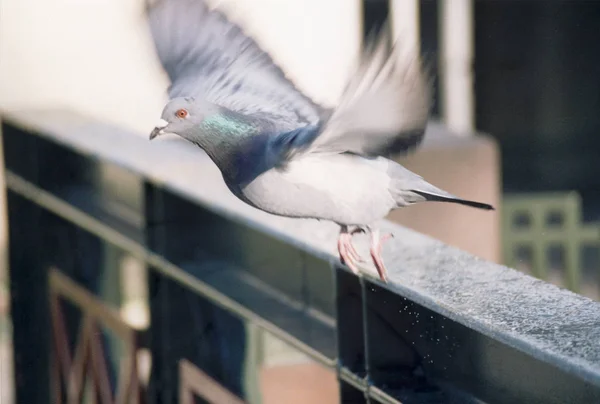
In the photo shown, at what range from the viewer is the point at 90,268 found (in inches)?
58.9

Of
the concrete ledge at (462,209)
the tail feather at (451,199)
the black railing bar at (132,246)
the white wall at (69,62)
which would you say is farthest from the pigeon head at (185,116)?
the white wall at (69,62)

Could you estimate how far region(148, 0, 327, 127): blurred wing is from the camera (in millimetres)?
580

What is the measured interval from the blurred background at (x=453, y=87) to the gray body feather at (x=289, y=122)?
0.01m

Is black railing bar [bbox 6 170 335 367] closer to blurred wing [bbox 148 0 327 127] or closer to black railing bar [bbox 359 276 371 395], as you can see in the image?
black railing bar [bbox 359 276 371 395]

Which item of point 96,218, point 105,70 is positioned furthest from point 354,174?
point 105,70

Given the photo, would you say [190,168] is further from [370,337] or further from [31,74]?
[31,74]

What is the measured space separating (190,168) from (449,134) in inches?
21.4

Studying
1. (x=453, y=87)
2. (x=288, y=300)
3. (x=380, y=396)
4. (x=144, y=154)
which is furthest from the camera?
(x=453, y=87)

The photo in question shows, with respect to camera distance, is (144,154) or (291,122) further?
(144,154)

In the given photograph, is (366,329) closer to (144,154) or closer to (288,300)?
(288,300)

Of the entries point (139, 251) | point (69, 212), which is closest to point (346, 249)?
point (139, 251)

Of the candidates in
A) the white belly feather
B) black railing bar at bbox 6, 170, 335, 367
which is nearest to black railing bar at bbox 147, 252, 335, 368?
black railing bar at bbox 6, 170, 335, 367

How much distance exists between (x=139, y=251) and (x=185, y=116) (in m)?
0.75

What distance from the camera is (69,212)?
1.51m
